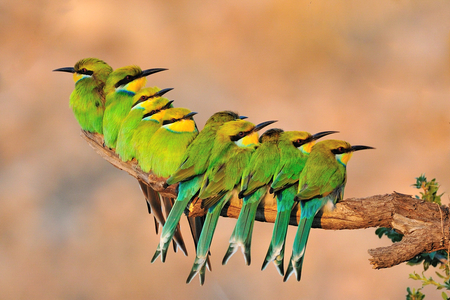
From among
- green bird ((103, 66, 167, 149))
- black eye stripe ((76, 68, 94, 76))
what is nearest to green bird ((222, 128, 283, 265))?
green bird ((103, 66, 167, 149))

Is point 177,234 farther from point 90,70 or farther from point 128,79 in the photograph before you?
point 90,70

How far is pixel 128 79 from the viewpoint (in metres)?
2.72

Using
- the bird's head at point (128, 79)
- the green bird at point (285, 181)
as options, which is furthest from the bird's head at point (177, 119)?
the green bird at point (285, 181)

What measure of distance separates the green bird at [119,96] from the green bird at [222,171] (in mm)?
632

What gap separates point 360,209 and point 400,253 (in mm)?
273

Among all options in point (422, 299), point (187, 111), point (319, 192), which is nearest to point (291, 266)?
point (319, 192)

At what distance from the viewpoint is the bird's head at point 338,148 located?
7.50 feet

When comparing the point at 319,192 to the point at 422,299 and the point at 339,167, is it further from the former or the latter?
the point at 422,299

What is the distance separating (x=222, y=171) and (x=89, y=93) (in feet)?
3.25

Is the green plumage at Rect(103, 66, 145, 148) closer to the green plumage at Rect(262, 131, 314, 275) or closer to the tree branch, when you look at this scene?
the tree branch

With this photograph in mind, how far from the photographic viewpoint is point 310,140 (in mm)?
2326

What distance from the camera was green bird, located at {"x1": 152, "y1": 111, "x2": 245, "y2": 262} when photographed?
2.27 meters

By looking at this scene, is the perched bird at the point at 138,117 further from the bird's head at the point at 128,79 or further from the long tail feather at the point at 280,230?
the long tail feather at the point at 280,230

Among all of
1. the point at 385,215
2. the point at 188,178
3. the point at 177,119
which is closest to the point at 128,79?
the point at 177,119
